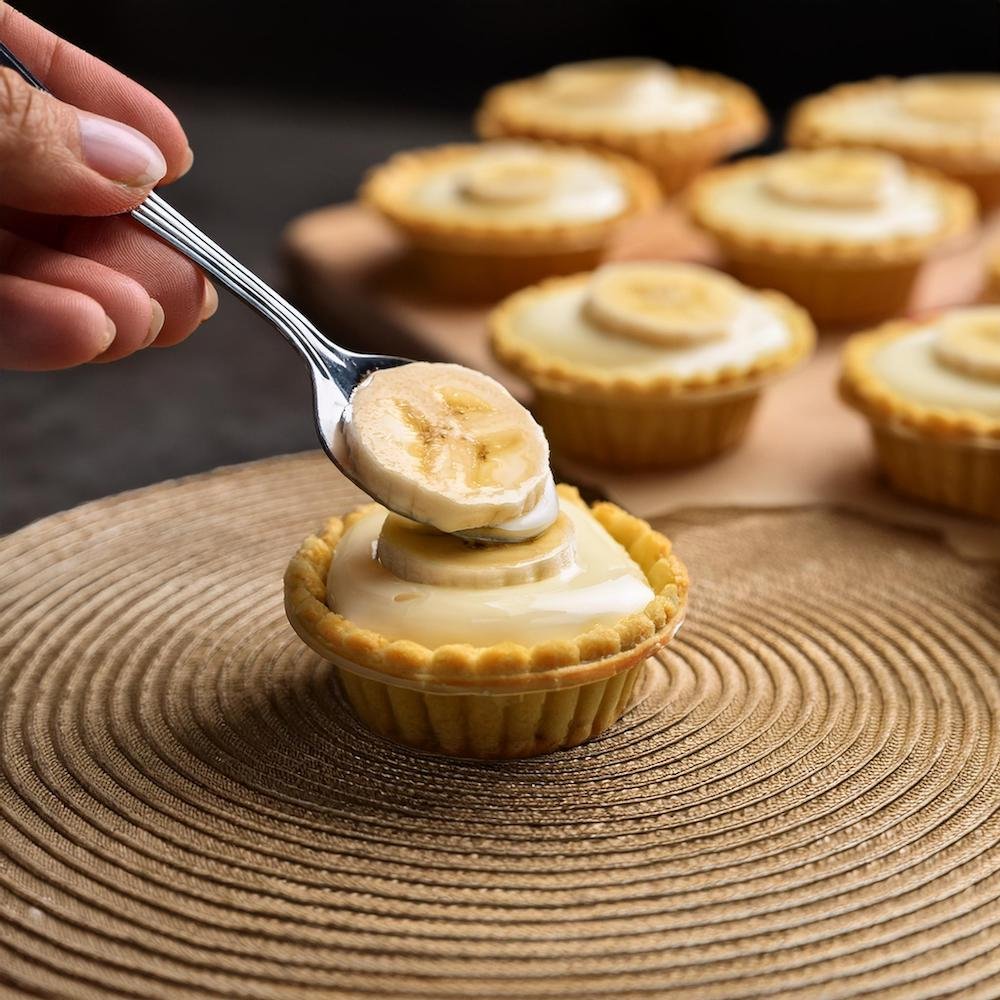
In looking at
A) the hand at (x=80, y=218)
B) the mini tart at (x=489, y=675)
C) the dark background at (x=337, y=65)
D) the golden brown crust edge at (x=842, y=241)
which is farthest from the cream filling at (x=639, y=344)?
the dark background at (x=337, y=65)

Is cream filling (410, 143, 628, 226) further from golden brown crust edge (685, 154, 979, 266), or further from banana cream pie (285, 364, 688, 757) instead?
banana cream pie (285, 364, 688, 757)

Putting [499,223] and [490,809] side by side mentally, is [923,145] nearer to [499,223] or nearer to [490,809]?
[499,223]

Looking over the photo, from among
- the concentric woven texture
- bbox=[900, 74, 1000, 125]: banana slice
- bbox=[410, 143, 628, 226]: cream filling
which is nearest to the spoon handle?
the concentric woven texture

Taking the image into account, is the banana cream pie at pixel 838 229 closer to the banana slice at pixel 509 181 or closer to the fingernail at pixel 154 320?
the banana slice at pixel 509 181

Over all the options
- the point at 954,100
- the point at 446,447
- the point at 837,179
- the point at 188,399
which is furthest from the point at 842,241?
the point at 446,447

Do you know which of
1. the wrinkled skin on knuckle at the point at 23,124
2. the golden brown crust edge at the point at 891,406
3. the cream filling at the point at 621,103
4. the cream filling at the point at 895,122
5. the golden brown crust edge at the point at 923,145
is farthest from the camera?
the cream filling at the point at 621,103

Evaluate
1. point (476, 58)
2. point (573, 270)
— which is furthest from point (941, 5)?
point (573, 270)

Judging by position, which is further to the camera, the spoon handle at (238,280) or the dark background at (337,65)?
the dark background at (337,65)
